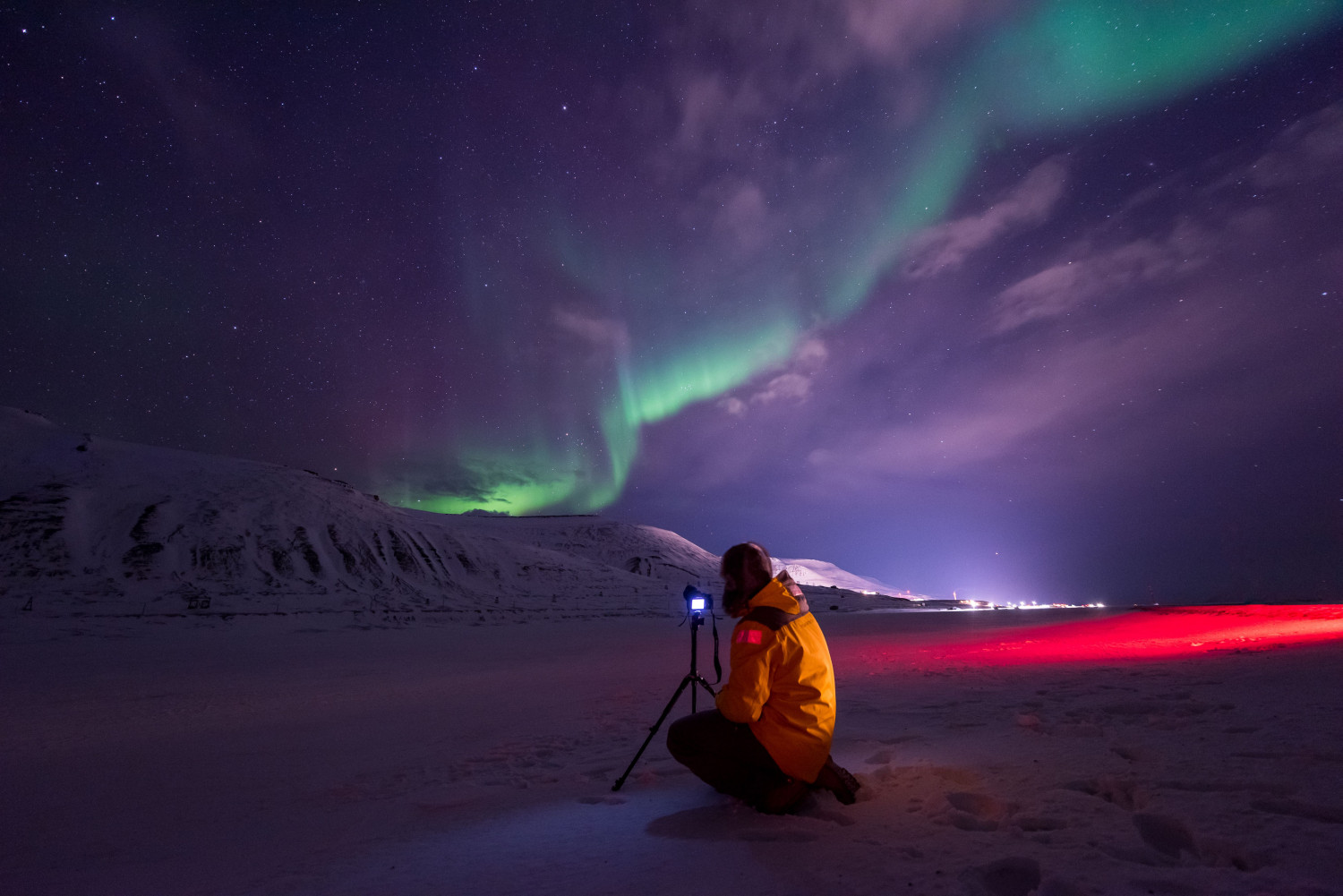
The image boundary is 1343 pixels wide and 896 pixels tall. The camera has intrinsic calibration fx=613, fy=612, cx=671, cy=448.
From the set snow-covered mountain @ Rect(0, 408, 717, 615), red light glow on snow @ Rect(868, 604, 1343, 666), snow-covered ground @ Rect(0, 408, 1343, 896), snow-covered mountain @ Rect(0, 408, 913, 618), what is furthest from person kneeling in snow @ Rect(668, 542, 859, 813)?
snow-covered mountain @ Rect(0, 408, 717, 615)

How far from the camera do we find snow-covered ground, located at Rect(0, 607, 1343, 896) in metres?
3.27

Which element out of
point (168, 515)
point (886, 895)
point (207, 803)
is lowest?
point (207, 803)

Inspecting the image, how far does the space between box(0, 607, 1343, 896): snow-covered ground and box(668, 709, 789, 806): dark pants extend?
0.23 m

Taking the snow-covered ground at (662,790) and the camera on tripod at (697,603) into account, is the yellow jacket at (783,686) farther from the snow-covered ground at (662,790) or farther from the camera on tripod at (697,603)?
the camera on tripod at (697,603)

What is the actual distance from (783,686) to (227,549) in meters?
56.2

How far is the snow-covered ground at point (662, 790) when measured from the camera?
3268 mm

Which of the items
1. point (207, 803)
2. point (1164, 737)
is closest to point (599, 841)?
point (207, 803)

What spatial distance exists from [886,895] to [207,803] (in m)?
6.43

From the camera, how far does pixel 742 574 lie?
4293 millimetres

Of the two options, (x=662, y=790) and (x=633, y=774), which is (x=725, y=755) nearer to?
(x=662, y=790)

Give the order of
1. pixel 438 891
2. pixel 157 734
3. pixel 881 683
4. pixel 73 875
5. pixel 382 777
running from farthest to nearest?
1. pixel 881 683
2. pixel 157 734
3. pixel 382 777
4. pixel 73 875
5. pixel 438 891

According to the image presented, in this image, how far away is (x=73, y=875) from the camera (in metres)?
4.25

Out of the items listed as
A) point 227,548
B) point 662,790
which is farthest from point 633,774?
point 227,548

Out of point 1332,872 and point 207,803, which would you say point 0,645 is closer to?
point 207,803
